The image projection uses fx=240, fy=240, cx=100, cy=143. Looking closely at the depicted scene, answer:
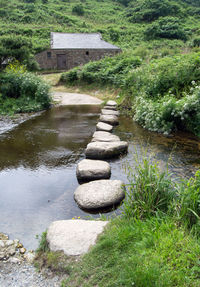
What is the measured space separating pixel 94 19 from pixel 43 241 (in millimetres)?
52649

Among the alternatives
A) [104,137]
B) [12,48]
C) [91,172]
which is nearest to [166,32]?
[12,48]

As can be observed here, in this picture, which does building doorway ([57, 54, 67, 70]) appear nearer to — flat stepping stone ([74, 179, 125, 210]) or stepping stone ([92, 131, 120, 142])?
stepping stone ([92, 131, 120, 142])

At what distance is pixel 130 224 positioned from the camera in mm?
2934

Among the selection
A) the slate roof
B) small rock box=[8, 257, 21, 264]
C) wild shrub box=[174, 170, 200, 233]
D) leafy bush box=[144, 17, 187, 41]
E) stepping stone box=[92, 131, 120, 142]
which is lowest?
small rock box=[8, 257, 21, 264]

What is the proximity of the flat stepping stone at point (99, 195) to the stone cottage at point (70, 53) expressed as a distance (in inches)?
974

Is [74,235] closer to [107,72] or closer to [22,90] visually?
[22,90]

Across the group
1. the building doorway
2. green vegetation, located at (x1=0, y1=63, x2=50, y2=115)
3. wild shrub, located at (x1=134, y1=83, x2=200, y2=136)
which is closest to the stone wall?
the building doorway

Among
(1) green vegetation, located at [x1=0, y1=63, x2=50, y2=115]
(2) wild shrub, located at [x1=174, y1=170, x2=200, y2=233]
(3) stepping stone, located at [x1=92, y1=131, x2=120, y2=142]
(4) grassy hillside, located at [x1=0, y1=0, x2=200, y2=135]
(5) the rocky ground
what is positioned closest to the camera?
(5) the rocky ground

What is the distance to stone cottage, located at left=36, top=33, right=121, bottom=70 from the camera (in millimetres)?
26609

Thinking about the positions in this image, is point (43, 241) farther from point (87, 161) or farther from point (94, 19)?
point (94, 19)

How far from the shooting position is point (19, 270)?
279cm

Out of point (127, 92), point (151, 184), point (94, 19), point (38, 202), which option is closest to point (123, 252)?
point (151, 184)

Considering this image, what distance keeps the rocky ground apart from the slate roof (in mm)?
26154

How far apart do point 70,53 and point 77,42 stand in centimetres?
180
